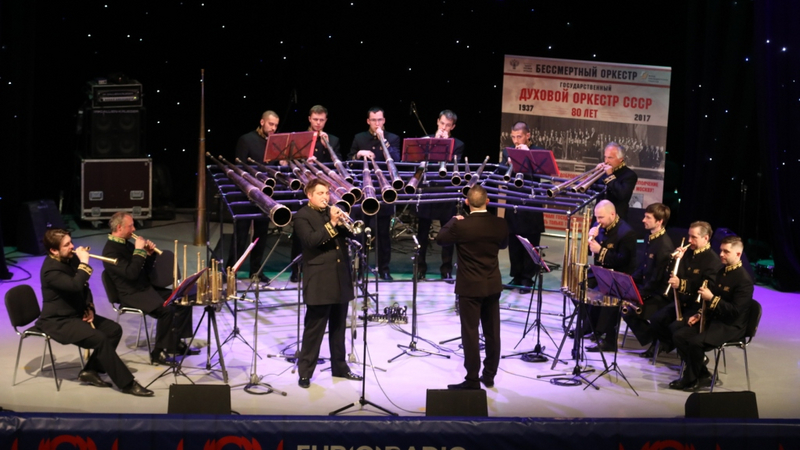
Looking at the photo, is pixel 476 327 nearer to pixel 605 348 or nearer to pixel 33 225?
pixel 605 348

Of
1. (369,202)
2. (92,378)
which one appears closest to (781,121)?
(369,202)

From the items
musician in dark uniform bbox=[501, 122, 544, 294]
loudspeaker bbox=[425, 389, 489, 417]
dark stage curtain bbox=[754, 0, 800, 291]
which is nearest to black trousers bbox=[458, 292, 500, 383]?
loudspeaker bbox=[425, 389, 489, 417]

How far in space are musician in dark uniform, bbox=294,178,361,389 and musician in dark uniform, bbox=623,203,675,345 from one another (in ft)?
8.66

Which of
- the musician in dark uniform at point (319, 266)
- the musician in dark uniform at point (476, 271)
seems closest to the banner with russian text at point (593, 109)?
the musician in dark uniform at point (476, 271)

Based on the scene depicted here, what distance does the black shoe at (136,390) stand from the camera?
6570 mm

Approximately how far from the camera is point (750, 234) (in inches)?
481

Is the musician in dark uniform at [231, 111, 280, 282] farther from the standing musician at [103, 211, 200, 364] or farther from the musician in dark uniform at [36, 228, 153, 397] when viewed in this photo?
the musician in dark uniform at [36, 228, 153, 397]

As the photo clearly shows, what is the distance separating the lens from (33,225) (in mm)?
10695

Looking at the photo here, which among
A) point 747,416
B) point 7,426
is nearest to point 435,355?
point 747,416

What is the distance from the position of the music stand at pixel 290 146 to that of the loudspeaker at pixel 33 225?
377 centimetres

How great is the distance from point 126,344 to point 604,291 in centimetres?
409

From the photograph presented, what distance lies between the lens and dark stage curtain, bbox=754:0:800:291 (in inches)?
404

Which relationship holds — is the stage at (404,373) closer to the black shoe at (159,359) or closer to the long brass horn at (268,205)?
the black shoe at (159,359)

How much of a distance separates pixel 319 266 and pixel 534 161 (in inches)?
121
